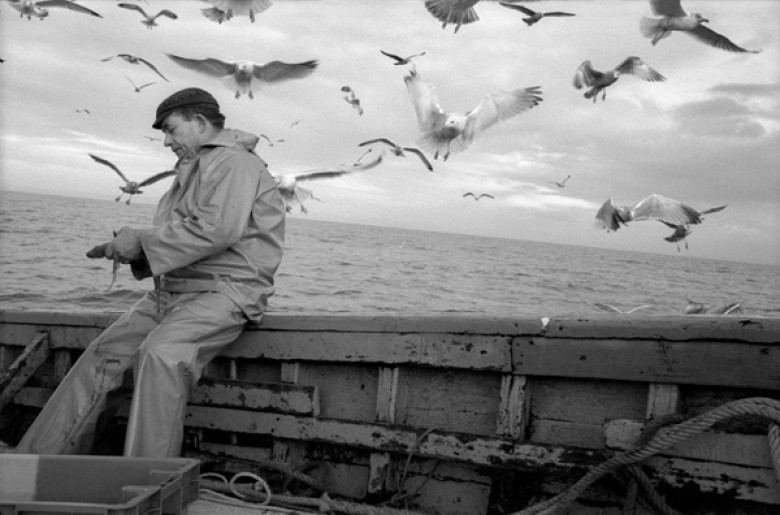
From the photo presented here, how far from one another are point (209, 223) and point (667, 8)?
998 centimetres

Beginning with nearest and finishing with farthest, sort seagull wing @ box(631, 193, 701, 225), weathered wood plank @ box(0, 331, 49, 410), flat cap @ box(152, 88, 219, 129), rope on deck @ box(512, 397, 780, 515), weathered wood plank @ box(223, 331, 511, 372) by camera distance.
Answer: rope on deck @ box(512, 397, 780, 515)
weathered wood plank @ box(223, 331, 511, 372)
flat cap @ box(152, 88, 219, 129)
weathered wood plank @ box(0, 331, 49, 410)
seagull wing @ box(631, 193, 701, 225)

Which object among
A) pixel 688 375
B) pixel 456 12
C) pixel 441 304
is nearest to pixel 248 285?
pixel 688 375

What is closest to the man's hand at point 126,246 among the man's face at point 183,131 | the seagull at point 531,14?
the man's face at point 183,131

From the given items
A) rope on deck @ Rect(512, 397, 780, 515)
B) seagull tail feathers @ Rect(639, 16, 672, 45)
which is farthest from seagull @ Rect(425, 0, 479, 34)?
rope on deck @ Rect(512, 397, 780, 515)

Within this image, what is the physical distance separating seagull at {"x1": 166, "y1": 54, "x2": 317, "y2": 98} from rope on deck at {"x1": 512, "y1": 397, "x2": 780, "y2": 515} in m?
8.15

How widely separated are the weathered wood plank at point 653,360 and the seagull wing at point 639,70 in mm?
10515

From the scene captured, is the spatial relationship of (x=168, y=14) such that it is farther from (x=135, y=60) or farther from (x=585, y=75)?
(x=585, y=75)

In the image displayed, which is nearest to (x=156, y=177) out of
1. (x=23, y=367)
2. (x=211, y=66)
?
(x=23, y=367)

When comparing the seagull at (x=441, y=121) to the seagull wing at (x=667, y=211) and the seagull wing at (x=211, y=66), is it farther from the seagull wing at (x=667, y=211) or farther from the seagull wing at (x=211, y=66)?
the seagull wing at (x=211, y=66)

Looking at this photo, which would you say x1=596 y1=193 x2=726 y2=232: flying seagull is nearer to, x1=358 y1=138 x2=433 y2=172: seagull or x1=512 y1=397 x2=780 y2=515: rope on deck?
x1=358 y1=138 x2=433 y2=172: seagull

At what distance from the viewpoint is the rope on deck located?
235cm

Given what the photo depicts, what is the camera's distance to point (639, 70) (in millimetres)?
12344

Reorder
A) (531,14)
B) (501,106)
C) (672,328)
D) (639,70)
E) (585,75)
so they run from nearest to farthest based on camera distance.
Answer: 1. (672,328)
2. (501,106)
3. (531,14)
4. (585,75)
5. (639,70)

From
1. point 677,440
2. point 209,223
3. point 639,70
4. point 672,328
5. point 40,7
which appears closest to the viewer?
point 677,440
